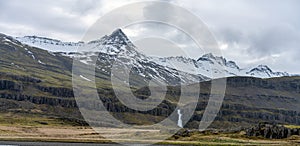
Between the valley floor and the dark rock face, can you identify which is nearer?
the valley floor

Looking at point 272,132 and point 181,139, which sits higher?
point 272,132

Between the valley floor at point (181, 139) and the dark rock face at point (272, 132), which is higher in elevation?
the dark rock face at point (272, 132)

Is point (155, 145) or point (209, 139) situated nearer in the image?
point (155, 145)

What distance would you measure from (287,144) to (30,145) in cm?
6284

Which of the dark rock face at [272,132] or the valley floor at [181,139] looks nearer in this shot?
the valley floor at [181,139]

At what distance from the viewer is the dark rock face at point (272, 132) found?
132250mm

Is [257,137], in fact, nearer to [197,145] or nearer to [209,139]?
[209,139]

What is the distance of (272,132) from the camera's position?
133000mm

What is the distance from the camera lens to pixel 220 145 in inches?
4134

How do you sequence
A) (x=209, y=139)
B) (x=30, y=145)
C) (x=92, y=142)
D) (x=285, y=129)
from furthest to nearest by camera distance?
(x=285, y=129), (x=209, y=139), (x=92, y=142), (x=30, y=145)

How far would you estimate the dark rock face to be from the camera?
13225 cm

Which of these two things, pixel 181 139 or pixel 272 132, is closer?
pixel 181 139

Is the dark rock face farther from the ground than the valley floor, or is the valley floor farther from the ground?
the dark rock face

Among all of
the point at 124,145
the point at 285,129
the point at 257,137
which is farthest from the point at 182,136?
the point at 124,145
